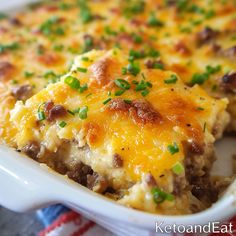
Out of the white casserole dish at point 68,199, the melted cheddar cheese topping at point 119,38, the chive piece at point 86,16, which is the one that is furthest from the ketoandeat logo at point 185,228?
the chive piece at point 86,16

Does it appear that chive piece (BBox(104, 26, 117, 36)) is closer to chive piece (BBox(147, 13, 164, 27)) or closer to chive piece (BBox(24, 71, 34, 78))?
chive piece (BBox(147, 13, 164, 27))

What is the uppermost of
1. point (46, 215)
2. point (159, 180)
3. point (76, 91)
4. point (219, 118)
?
point (76, 91)

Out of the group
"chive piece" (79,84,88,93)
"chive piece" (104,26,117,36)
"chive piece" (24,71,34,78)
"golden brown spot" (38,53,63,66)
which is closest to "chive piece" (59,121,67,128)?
"chive piece" (79,84,88,93)

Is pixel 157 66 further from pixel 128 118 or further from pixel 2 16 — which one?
pixel 2 16

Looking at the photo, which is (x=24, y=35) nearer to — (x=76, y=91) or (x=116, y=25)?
(x=116, y=25)

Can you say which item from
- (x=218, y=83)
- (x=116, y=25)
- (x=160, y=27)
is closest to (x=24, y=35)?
(x=116, y=25)

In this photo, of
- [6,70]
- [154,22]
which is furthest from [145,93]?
[154,22]
